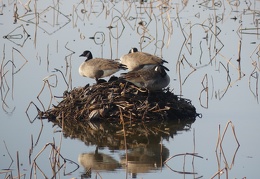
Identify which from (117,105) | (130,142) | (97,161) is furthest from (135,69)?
(97,161)

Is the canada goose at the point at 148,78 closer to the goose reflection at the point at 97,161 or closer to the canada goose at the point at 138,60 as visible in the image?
the canada goose at the point at 138,60

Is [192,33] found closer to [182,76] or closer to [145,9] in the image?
[145,9]

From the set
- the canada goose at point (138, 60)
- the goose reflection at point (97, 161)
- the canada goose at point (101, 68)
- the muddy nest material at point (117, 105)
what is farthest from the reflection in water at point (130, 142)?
the canada goose at point (138, 60)

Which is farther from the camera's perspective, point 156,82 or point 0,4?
point 0,4

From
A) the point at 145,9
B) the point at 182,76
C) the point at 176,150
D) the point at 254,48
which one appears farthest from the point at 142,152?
the point at 145,9

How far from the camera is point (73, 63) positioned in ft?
51.8

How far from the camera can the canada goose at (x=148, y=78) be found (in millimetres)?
12359

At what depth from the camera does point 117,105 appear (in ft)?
40.2

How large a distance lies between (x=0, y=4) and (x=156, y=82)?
1134 centimetres

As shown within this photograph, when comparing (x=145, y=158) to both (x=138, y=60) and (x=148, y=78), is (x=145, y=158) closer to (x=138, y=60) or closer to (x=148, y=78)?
(x=148, y=78)

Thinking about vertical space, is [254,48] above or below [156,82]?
above

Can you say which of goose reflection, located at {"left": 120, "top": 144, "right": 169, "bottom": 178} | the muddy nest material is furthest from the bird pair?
goose reflection, located at {"left": 120, "top": 144, "right": 169, "bottom": 178}

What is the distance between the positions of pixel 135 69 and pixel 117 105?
A: 0.79 metres

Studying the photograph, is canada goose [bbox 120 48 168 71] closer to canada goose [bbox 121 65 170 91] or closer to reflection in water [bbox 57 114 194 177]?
canada goose [bbox 121 65 170 91]
